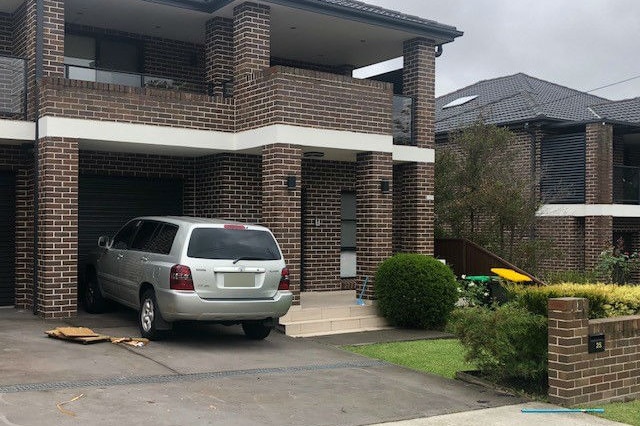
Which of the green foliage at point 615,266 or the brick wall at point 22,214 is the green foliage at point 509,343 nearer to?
the brick wall at point 22,214

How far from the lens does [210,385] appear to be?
794cm

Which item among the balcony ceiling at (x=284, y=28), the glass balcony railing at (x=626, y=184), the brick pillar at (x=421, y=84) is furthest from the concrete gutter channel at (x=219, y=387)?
the glass balcony railing at (x=626, y=184)

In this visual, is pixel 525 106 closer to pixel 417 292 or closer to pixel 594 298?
pixel 417 292

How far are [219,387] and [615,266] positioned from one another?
1542cm

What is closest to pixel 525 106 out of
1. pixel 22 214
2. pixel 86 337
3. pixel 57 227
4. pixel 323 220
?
pixel 323 220

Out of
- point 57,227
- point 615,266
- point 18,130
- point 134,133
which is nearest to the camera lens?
point 57,227

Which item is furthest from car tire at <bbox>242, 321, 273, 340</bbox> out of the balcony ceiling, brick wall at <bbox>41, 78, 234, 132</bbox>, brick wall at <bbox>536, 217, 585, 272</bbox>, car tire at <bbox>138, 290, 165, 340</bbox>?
brick wall at <bbox>536, 217, 585, 272</bbox>

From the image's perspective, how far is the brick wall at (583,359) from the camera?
7785 millimetres

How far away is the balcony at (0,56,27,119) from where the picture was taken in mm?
12719

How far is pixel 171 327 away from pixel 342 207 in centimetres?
790

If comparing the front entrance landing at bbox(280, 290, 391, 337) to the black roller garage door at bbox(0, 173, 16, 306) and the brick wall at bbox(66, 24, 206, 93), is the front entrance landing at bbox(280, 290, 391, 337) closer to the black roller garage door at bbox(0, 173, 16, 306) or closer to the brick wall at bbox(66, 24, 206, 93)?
the black roller garage door at bbox(0, 173, 16, 306)

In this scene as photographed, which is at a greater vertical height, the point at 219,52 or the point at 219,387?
the point at 219,52

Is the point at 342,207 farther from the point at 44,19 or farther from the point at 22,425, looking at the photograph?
the point at 22,425

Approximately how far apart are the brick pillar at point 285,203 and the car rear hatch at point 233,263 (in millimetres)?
2321
